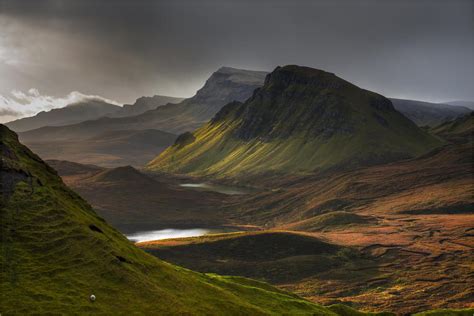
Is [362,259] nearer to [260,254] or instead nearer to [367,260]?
[367,260]

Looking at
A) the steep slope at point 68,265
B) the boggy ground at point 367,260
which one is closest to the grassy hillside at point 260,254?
the boggy ground at point 367,260

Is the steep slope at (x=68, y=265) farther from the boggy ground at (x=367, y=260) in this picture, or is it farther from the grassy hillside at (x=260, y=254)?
the grassy hillside at (x=260, y=254)

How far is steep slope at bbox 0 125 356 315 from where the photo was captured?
128 ft

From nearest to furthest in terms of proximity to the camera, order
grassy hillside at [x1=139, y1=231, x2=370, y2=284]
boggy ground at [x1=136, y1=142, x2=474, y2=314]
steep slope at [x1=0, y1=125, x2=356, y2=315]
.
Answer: steep slope at [x1=0, y1=125, x2=356, y2=315]
boggy ground at [x1=136, y1=142, x2=474, y2=314]
grassy hillside at [x1=139, y1=231, x2=370, y2=284]

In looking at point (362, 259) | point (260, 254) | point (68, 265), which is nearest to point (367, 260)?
point (362, 259)

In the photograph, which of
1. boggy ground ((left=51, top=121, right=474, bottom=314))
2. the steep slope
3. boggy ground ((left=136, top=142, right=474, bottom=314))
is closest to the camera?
the steep slope

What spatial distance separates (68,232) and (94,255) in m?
3.69

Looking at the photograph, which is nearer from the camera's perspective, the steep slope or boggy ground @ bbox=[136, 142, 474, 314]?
the steep slope

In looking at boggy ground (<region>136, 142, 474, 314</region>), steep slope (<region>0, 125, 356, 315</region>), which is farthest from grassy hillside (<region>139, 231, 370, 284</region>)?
steep slope (<region>0, 125, 356, 315</region>)

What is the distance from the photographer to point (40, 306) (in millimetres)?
37031

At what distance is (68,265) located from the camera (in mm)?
42781

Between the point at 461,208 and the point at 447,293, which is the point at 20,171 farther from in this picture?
the point at 461,208

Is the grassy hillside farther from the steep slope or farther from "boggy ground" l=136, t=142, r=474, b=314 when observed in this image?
the steep slope

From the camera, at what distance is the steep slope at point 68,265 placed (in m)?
38.9
